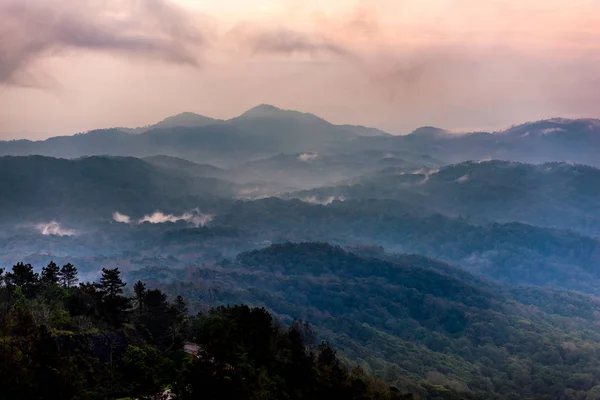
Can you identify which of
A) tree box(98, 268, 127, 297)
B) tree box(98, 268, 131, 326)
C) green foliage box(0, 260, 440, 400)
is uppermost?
tree box(98, 268, 127, 297)

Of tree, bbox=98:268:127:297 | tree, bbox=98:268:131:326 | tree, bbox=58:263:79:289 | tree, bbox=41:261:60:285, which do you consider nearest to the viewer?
tree, bbox=98:268:131:326

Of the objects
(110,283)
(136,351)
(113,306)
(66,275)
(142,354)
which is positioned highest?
(66,275)

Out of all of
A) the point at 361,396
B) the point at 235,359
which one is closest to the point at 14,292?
the point at 235,359

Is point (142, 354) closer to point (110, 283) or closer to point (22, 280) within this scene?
point (110, 283)

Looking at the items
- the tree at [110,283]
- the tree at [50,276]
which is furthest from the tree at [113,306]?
the tree at [50,276]

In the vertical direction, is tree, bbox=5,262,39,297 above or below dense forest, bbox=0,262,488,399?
above

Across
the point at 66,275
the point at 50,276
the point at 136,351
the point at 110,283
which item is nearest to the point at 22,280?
the point at 50,276

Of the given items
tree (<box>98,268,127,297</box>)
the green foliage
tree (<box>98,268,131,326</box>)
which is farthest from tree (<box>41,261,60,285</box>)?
tree (<box>98,268,131,326</box>)

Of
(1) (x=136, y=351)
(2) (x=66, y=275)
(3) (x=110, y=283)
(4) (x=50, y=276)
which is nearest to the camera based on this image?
(1) (x=136, y=351)

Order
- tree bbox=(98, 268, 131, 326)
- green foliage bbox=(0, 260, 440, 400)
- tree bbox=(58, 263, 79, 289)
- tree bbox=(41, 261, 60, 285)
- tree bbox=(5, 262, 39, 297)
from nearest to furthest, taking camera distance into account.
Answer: green foliage bbox=(0, 260, 440, 400)
tree bbox=(98, 268, 131, 326)
tree bbox=(5, 262, 39, 297)
tree bbox=(41, 261, 60, 285)
tree bbox=(58, 263, 79, 289)

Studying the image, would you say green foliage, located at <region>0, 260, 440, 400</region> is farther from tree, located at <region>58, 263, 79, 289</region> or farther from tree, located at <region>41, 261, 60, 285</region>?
tree, located at <region>58, 263, 79, 289</region>

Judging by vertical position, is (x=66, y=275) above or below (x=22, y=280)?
above
